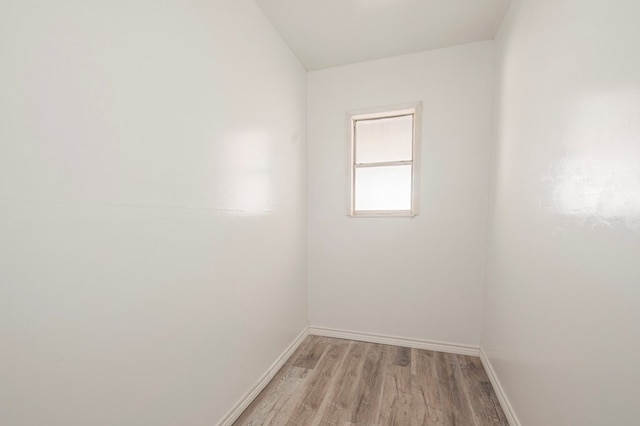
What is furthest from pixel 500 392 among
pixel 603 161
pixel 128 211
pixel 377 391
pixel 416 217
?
pixel 128 211

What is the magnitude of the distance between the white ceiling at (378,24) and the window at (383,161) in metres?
0.55

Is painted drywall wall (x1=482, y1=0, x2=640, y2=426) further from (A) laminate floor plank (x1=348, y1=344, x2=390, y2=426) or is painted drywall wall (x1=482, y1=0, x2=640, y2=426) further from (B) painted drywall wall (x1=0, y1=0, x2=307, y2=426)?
(B) painted drywall wall (x1=0, y1=0, x2=307, y2=426)

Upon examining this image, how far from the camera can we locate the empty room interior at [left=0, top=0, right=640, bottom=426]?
0.78m

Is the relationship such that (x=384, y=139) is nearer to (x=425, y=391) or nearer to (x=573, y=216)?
(x=573, y=216)

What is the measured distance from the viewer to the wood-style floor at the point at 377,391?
1640mm

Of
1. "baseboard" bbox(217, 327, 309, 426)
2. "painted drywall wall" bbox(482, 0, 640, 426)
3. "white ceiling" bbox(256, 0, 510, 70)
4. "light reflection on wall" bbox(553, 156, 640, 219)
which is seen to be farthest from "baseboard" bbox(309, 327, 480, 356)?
"white ceiling" bbox(256, 0, 510, 70)

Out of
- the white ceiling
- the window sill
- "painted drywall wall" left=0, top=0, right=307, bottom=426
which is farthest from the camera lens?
the window sill

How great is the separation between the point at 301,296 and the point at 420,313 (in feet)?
3.90

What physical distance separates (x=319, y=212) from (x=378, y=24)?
1.74 metres

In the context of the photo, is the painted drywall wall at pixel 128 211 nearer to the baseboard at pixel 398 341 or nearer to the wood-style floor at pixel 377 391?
the wood-style floor at pixel 377 391

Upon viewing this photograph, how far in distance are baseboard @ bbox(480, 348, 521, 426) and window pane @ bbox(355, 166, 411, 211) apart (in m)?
1.45

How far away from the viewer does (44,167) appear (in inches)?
29.6

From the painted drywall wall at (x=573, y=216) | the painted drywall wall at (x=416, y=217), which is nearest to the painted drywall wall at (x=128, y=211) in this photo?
the painted drywall wall at (x=416, y=217)

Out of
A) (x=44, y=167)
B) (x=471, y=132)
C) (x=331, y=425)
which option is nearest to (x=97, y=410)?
(x=44, y=167)
